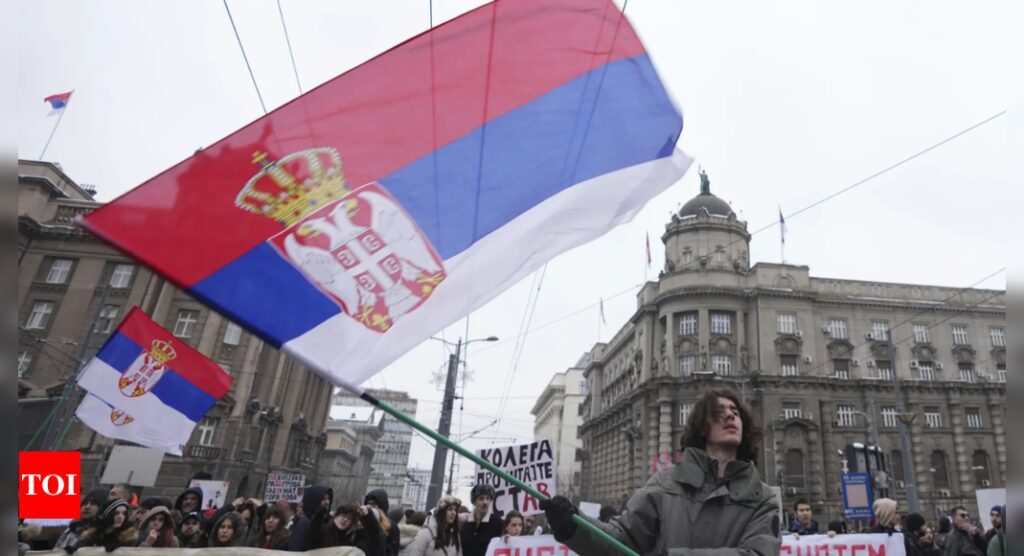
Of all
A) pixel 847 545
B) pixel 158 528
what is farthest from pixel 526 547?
pixel 158 528

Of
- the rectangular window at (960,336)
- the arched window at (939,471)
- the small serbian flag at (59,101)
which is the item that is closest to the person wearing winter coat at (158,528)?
the small serbian flag at (59,101)

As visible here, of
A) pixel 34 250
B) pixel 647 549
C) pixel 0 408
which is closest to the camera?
pixel 0 408

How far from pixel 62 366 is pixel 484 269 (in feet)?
131

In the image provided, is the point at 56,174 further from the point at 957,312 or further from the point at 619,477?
the point at 957,312

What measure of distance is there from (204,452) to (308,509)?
33.7 metres

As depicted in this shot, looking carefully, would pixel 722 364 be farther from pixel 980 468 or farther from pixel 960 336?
pixel 960 336

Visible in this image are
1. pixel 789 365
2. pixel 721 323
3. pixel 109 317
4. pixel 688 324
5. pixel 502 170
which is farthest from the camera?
pixel 688 324

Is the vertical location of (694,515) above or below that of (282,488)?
above

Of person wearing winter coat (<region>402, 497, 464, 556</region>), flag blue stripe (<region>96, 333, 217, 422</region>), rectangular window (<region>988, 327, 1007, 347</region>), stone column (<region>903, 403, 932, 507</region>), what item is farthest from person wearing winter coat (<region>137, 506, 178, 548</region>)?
rectangular window (<region>988, 327, 1007, 347</region>)

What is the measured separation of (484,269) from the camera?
358 cm

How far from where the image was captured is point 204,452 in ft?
114

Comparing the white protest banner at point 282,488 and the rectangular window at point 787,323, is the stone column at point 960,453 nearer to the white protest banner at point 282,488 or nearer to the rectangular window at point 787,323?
the rectangular window at point 787,323

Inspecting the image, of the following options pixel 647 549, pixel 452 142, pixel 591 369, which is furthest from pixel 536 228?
pixel 591 369

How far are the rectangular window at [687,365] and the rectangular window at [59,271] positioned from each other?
43659 millimetres
